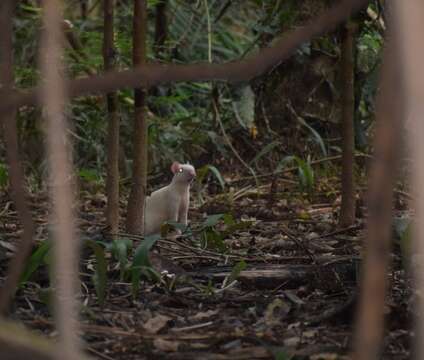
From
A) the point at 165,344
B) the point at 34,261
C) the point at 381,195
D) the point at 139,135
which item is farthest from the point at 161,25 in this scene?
the point at 381,195

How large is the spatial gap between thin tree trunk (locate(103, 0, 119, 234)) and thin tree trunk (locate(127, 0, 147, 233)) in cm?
10

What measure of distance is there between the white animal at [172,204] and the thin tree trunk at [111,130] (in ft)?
4.10

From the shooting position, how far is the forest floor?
107 inches

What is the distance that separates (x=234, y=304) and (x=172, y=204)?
7.08 ft

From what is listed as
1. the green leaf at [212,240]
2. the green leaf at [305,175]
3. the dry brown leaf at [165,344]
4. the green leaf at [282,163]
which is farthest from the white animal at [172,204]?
the dry brown leaf at [165,344]

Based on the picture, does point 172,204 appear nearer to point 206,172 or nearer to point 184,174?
point 184,174

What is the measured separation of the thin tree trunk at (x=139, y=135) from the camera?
12.8 ft

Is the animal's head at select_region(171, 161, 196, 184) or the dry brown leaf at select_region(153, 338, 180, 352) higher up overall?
the animal's head at select_region(171, 161, 196, 184)

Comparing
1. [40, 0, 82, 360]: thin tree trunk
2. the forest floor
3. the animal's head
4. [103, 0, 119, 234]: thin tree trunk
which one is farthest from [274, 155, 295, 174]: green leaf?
[40, 0, 82, 360]: thin tree trunk

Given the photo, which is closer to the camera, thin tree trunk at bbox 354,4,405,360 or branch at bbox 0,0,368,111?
thin tree trunk at bbox 354,4,405,360

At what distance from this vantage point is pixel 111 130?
3.96 meters

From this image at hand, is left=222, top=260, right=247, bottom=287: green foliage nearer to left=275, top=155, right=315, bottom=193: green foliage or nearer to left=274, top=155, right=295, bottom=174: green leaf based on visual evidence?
left=275, top=155, right=315, bottom=193: green foliage

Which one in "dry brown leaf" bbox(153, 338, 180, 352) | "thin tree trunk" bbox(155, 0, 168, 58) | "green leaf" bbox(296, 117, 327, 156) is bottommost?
"dry brown leaf" bbox(153, 338, 180, 352)

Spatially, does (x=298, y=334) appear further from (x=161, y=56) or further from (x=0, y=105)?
(x=161, y=56)
